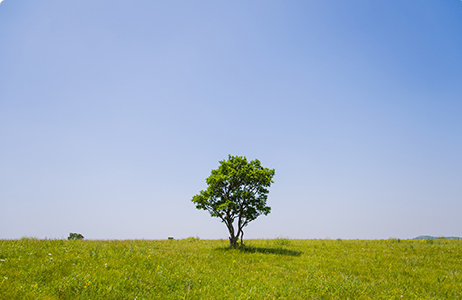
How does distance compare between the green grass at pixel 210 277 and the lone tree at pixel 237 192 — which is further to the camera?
the lone tree at pixel 237 192

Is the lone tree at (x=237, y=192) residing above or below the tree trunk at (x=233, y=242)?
above

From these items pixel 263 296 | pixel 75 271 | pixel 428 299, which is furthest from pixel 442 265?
pixel 75 271

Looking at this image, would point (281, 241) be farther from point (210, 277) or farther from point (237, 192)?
point (210, 277)

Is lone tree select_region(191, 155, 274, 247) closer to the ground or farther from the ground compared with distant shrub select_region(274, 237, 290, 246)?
farther from the ground

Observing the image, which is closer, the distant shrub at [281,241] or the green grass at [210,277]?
the green grass at [210,277]

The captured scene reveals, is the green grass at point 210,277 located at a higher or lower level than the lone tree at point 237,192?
lower

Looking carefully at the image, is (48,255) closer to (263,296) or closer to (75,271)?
(75,271)

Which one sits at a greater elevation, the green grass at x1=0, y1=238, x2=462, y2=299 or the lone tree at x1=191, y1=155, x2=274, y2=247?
the lone tree at x1=191, y1=155, x2=274, y2=247

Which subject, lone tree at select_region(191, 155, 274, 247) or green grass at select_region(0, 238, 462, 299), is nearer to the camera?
green grass at select_region(0, 238, 462, 299)

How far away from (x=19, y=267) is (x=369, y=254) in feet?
69.7

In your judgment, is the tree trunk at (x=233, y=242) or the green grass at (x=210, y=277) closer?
the green grass at (x=210, y=277)

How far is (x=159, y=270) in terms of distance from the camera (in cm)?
1184

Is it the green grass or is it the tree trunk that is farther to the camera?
the tree trunk

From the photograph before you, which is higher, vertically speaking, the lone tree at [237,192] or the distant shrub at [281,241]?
the lone tree at [237,192]
